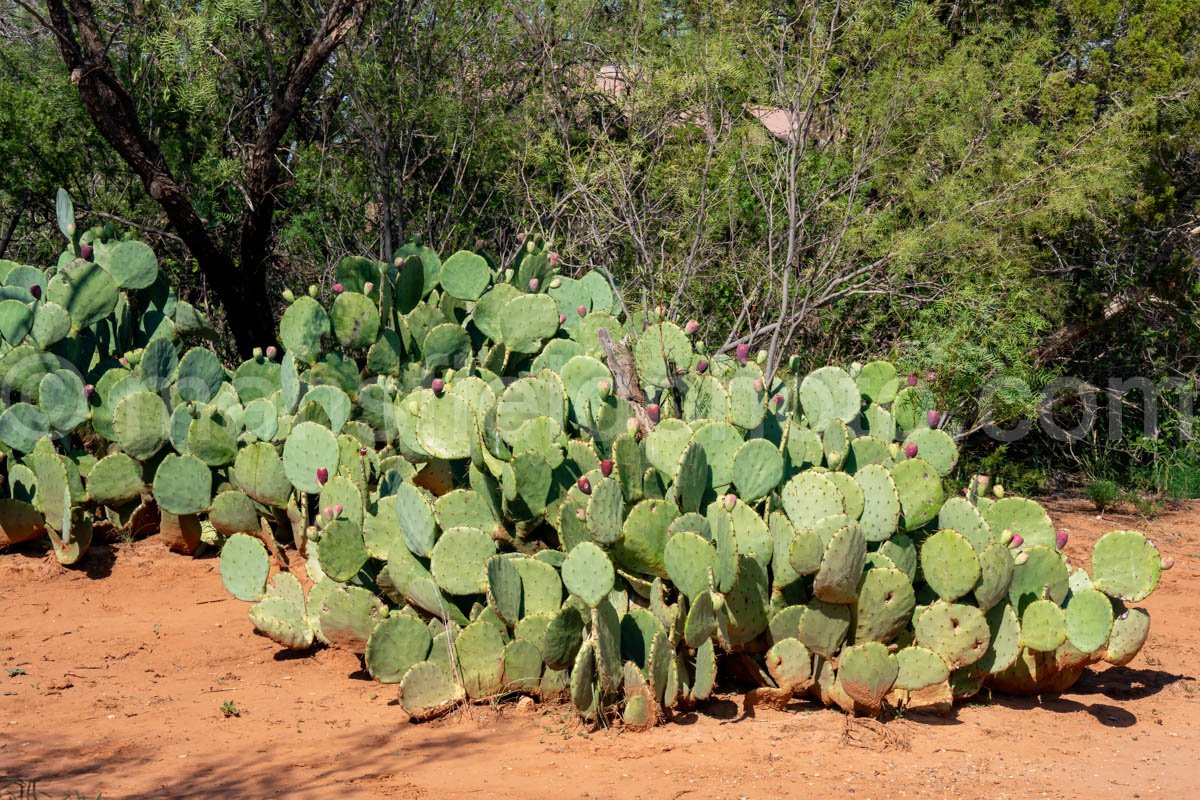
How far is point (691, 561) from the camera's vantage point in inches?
147

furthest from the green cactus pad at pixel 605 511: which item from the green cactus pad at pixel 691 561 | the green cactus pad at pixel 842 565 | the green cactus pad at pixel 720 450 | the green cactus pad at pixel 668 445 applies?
the green cactus pad at pixel 842 565

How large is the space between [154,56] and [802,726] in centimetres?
615

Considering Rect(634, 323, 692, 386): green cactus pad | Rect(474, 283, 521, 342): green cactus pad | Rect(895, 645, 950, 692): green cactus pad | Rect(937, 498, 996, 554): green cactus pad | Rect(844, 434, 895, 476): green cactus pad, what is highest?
Rect(474, 283, 521, 342): green cactus pad

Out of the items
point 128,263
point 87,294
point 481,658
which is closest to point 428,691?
point 481,658

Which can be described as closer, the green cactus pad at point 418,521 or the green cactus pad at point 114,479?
the green cactus pad at point 418,521

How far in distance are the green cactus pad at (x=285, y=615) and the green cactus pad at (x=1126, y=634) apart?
A: 2.85m

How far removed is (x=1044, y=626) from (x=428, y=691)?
2034 millimetres

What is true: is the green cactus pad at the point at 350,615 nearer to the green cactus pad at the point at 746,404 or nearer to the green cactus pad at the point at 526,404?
the green cactus pad at the point at 526,404

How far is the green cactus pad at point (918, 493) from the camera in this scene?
160 inches

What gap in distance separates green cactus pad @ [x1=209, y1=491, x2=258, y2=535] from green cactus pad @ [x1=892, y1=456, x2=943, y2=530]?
282cm

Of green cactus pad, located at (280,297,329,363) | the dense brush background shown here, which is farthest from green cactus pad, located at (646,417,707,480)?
the dense brush background

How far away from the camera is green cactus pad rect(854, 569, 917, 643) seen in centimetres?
384

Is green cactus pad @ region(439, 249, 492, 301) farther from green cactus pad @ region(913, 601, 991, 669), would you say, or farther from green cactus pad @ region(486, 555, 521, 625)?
green cactus pad @ region(913, 601, 991, 669)

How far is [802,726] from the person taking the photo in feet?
12.6
